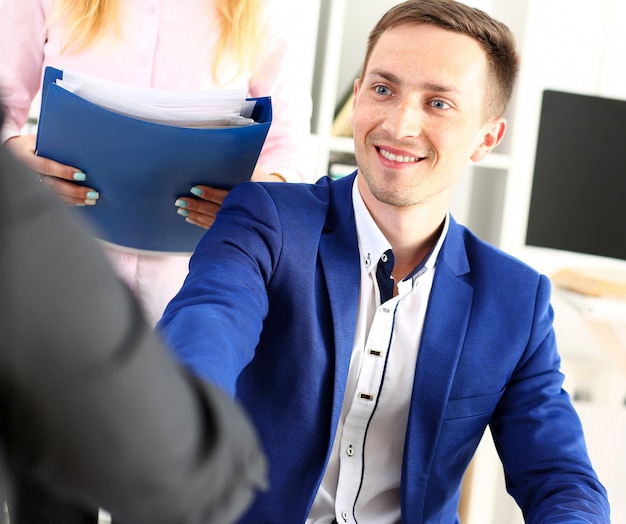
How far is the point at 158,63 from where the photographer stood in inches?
67.6

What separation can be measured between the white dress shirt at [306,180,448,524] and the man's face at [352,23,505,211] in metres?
0.15

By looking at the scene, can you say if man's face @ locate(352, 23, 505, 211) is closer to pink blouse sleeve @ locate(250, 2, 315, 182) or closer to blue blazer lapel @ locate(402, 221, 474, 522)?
blue blazer lapel @ locate(402, 221, 474, 522)

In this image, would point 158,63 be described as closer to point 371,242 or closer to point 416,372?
point 371,242

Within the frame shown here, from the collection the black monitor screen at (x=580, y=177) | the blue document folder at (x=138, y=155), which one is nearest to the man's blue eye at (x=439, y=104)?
the blue document folder at (x=138, y=155)

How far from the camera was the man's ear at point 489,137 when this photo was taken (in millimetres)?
1582

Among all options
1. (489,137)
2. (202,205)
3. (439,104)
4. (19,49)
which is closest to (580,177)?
(489,137)

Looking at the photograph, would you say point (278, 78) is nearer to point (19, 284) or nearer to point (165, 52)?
point (165, 52)

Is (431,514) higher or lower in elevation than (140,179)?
lower

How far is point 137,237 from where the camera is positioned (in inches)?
61.9

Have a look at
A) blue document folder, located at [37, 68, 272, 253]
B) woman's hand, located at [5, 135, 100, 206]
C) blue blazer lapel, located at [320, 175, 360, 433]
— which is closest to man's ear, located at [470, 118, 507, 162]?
blue blazer lapel, located at [320, 175, 360, 433]

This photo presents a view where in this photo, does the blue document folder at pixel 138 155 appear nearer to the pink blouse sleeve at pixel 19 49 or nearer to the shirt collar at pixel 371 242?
the shirt collar at pixel 371 242

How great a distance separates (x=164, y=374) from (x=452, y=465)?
99cm

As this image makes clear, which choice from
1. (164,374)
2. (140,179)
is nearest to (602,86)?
(140,179)

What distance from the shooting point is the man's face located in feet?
4.65
